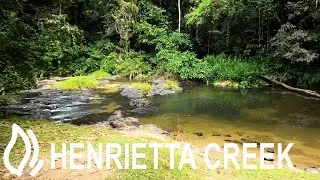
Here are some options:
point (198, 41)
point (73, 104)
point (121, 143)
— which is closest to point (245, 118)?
point (73, 104)

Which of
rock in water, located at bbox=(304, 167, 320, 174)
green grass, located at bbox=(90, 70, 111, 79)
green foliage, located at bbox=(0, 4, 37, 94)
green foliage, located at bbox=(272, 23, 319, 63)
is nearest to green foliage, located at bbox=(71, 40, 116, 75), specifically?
green grass, located at bbox=(90, 70, 111, 79)

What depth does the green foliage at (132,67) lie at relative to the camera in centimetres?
2385

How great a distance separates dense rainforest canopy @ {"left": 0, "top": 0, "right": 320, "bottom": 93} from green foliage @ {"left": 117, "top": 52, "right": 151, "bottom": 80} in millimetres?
61

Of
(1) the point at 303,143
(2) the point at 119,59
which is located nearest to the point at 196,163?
(1) the point at 303,143

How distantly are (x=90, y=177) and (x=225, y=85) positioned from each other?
1637cm

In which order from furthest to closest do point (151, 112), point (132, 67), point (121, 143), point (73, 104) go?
1. point (132, 67)
2. point (73, 104)
3. point (151, 112)
4. point (121, 143)

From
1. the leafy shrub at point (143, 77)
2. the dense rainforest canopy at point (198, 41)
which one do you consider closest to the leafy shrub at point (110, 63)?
the dense rainforest canopy at point (198, 41)

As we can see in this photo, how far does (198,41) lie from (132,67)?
17.0 feet

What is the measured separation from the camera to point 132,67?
2422cm

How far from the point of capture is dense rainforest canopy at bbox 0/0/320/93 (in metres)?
20.1

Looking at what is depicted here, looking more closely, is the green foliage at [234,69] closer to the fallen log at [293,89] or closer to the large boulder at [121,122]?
the fallen log at [293,89]

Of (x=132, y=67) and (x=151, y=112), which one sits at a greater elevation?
(x=132, y=67)

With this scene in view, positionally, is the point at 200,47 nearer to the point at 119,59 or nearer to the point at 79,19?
the point at 119,59

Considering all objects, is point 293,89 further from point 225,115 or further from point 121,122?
point 121,122
